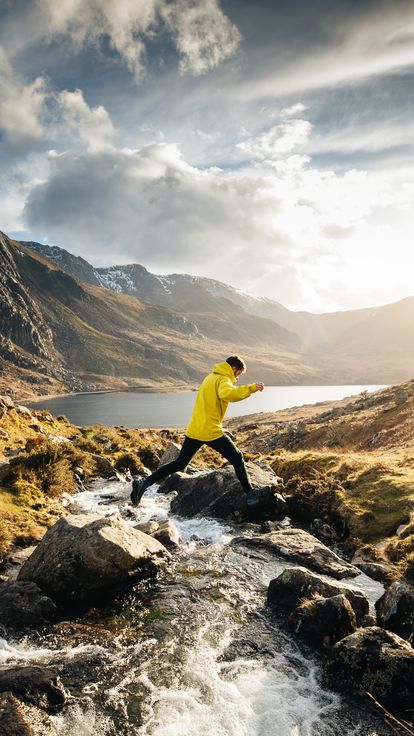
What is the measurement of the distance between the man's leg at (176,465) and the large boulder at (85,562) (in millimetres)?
2798

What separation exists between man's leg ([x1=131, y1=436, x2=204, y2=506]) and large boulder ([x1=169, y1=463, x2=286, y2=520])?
2550 mm

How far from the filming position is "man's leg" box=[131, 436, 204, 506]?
11547mm

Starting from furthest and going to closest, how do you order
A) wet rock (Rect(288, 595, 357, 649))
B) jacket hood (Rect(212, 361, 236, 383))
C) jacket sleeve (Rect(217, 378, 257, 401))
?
jacket hood (Rect(212, 361, 236, 383)), jacket sleeve (Rect(217, 378, 257, 401)), wet rock (Rect(288, 595, 357, 649))

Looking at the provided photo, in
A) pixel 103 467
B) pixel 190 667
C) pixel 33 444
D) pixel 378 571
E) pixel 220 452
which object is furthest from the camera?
pixel 103 467

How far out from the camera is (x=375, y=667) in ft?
19.1

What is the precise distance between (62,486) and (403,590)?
1220 centimetres

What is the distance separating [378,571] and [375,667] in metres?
3.92

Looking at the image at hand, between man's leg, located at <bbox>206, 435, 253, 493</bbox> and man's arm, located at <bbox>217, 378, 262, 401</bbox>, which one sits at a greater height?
man's arm, located at <bbox>217, 378, 262, 401</bbox>

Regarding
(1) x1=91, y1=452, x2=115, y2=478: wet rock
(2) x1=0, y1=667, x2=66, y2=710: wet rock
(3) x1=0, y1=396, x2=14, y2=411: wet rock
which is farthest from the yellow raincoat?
(3) x1=0, y1=396, x2=14, y2=411: wet rock

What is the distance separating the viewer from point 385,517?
38.5 ft

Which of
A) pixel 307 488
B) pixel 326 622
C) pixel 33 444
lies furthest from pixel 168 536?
pixel 33 444

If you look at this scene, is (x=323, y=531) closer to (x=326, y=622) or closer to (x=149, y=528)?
(x=149, y=528)

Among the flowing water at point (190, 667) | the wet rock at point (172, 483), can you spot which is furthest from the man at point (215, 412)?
the wet rock at point (172, 483)

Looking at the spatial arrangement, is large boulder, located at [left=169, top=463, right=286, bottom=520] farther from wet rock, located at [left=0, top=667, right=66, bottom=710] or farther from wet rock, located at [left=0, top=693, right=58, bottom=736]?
wet rock, located at [left=0, top=693, right=58, bottom=736]
